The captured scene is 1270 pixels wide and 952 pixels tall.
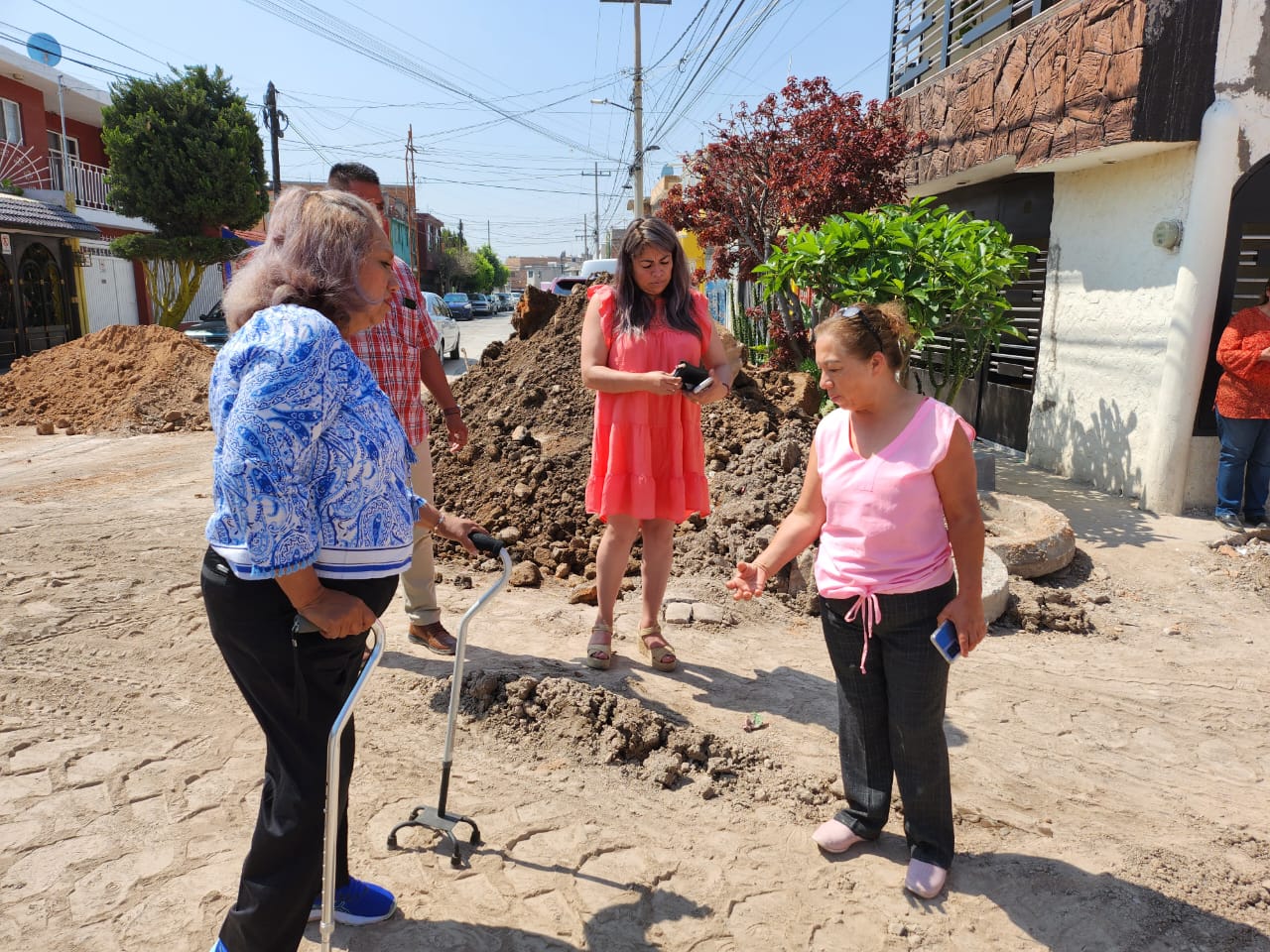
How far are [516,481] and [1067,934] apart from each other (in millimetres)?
4661

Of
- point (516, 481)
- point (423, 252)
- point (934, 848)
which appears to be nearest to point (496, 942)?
point (934, 848)

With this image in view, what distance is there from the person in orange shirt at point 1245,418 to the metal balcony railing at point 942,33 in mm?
4320

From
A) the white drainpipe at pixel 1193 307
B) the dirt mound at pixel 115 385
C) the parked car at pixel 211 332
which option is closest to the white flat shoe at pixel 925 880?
the white drainpipe at pixel 1193 307

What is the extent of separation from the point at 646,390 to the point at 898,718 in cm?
155

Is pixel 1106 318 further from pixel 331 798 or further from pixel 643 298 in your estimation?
pixel 331 798

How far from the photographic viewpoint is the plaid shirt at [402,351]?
11.3 feet

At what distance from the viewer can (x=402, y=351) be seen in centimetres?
358

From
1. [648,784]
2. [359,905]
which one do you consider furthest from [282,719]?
[648,784]

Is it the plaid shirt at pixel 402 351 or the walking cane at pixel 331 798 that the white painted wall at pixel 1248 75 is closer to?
the plaid shirt at pixel 402 351

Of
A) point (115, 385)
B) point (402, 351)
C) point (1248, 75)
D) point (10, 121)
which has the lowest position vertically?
point (115, 385)

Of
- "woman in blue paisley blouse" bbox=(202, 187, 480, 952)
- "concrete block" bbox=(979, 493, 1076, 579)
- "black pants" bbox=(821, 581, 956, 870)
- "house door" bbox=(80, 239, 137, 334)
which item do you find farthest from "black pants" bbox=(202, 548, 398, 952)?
"house door" bbox=(80, 239, 137, 334)

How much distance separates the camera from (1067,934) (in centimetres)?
236

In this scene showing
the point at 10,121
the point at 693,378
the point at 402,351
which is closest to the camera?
the point at 693,378

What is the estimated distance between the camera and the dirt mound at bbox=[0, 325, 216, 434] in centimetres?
1109
